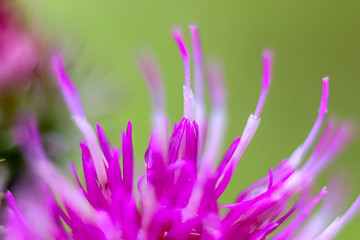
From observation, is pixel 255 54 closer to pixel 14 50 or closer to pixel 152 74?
pixel 14 50

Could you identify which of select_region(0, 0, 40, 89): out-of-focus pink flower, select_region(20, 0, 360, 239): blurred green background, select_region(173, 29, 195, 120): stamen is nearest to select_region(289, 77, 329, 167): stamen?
select_region(173, 29, 195, 120): stamen

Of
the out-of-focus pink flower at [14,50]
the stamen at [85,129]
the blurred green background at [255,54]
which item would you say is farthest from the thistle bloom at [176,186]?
the blurred green background at [255,54]

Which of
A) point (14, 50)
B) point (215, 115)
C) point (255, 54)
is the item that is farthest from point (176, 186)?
point (255, 54)

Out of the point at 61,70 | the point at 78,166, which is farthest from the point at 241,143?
the point at 78,166

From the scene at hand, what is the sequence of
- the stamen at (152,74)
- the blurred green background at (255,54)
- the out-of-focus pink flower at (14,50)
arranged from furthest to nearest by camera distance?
the blurred green background at (255,54) < the out-of-focus pink flower at (14,50) < the stamen at (152,74)

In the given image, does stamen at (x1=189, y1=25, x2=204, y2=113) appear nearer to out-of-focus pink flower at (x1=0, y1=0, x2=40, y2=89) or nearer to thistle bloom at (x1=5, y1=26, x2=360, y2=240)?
thistle bloom at (x1=5, y1=26, x2=360, y2=240)

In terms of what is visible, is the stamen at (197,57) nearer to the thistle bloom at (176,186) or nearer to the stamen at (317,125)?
the thistle bloom at (176,186)
